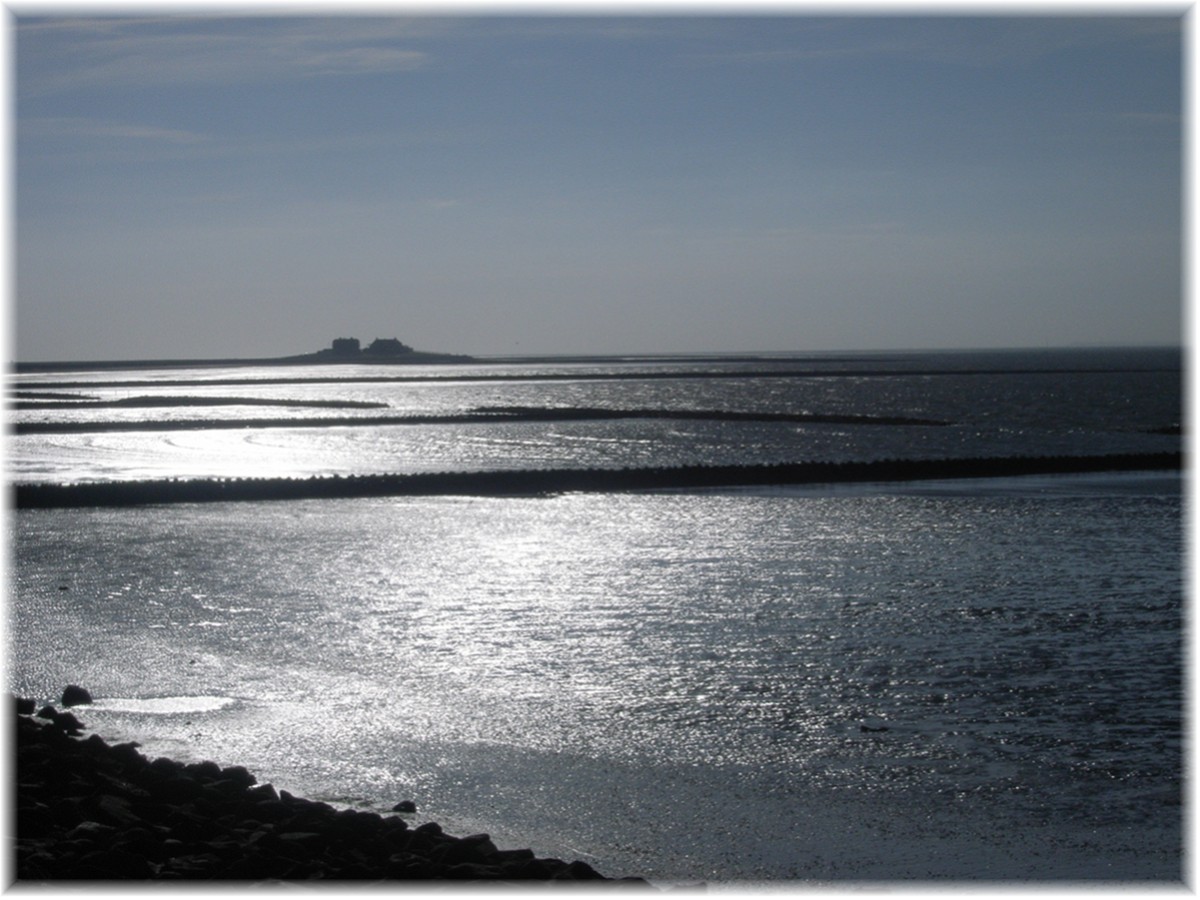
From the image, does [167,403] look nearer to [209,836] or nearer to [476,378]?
[476,378]

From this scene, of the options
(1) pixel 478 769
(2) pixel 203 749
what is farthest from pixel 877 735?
(2) pixel 203 749

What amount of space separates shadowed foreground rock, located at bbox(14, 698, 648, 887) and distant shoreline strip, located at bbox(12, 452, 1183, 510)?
2124 centimetres

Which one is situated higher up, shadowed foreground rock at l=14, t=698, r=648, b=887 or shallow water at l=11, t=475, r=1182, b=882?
shadowed foreground rock at l=14, t=698, r=648, b=887

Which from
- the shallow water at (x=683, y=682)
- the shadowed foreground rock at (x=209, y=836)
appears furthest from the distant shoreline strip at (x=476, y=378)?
the shadowed foreground rock at (x=209, y=836)

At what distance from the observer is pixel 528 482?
31719 millimetres

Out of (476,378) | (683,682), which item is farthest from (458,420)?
(476,378)

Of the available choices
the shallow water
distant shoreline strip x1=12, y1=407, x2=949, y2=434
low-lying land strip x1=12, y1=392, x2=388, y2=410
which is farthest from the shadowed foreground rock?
low-lying land strip x1=12, y1=392, x2=388, y2=410

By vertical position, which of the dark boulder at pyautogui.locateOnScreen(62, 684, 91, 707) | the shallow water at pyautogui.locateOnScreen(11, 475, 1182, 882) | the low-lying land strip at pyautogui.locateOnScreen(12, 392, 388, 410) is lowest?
the shallow water at pyautogui.locateOnScreen(11, 475, 1182, 882)

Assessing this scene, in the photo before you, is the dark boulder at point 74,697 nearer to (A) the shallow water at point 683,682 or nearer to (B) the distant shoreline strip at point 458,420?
(A) the shallow water at point 683,682

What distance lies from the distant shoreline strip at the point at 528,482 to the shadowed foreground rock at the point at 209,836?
69.7 feet

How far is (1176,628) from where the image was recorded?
538 inches

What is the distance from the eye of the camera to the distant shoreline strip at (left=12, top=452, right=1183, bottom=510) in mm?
29250

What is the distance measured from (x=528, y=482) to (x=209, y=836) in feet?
80.5

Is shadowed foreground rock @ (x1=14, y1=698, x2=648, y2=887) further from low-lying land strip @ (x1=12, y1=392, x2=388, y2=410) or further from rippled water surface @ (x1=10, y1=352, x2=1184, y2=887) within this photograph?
low-lying land strip @ (x1=12, y1=392, x2=388, y2=410)
